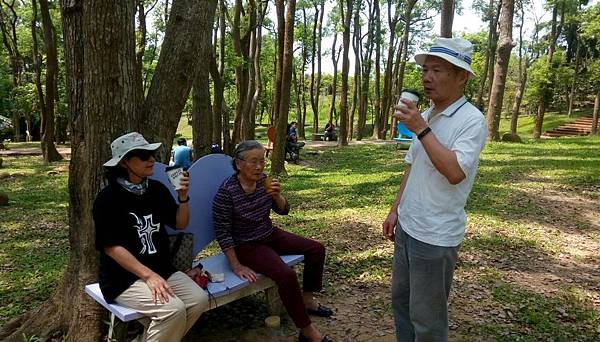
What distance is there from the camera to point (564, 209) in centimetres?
731


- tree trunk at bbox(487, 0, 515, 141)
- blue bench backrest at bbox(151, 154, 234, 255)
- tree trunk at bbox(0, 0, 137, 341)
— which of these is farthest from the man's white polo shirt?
tree trunk at bbox(487, 0, 515, 141)

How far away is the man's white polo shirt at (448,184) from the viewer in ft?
7.45

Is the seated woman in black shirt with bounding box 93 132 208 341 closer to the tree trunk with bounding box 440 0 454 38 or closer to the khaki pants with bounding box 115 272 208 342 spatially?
the khaki pants with bounding box 115 272 208 342

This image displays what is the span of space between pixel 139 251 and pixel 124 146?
2.33 ft

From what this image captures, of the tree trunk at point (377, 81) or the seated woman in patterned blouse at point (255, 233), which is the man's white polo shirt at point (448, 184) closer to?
the seated woman in patterned blouse at point (255, 233)

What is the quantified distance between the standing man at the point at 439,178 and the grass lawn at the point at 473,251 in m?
1.38

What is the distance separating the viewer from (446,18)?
32.1 ft

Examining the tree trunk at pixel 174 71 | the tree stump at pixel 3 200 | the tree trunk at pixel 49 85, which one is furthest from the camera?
the tree trunk at pixel 49 85

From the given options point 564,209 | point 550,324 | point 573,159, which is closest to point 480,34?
point 573,159

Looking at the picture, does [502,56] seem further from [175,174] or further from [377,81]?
[175,174]

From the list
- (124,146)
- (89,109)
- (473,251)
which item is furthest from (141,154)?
(473,251)

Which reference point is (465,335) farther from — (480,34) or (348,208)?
(480,34)

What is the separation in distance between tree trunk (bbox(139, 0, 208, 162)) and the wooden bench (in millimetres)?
347

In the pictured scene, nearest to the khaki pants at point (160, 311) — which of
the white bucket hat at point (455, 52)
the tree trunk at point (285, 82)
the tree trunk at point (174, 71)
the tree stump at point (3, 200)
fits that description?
the tree trunk at point (174, 71)
